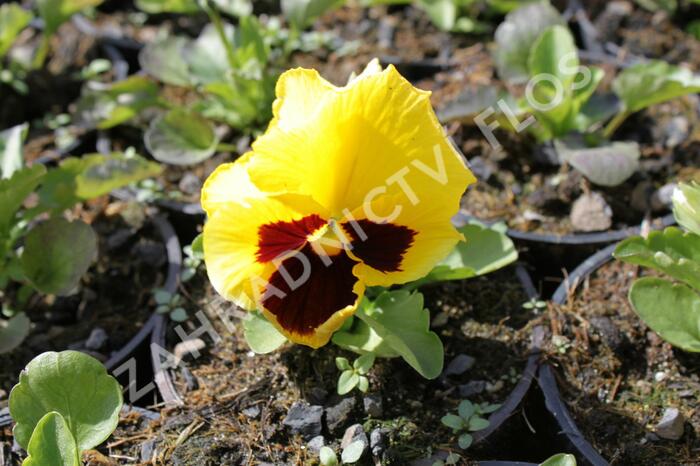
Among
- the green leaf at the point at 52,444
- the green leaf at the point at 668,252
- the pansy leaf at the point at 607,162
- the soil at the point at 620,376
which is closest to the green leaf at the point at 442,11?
the pansy leaf at the point at 607,162

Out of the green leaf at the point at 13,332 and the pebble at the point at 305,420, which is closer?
the pebble at the point at 305,420

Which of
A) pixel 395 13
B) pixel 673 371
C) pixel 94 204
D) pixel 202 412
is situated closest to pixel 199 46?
pixel 94 204

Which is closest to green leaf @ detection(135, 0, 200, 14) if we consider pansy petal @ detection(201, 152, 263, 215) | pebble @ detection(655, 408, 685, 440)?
pansy petal @ detection(201, 152, 263, 215)

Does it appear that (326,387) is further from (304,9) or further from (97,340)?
Answer: (304,9)

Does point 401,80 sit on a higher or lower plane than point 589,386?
higher

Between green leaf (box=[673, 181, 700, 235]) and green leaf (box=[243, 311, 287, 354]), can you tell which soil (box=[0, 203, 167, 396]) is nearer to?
green leaf (box=[243, 311, 287, 354])

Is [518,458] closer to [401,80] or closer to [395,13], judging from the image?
[401,80]

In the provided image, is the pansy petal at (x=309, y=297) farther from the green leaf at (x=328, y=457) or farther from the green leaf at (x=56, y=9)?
the green leaf at (x=56, y=9)
